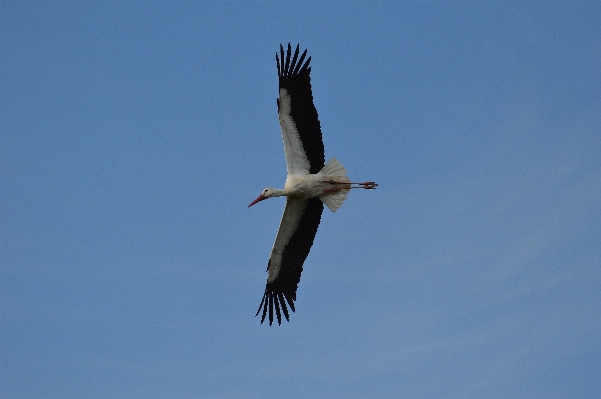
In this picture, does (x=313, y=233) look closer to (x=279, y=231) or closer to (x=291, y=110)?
(x=279, y=231)

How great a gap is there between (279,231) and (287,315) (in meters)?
1.29

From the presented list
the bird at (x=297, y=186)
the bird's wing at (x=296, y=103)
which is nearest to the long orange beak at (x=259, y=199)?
the bird at (x=297, y=186)

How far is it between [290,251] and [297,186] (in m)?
1.07

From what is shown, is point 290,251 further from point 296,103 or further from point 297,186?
point 296,103

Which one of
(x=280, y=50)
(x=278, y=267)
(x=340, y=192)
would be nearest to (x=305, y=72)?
(x=280, y=50)

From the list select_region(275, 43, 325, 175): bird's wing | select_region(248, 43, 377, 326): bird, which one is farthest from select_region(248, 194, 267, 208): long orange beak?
select_region(275, 43, 325, 175): bird's wing

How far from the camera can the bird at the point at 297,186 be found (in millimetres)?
14570

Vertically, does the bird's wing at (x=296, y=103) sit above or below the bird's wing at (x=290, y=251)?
above

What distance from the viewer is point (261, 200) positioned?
52.1 ft

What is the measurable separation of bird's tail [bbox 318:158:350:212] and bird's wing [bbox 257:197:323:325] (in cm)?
18

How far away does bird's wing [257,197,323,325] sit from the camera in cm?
1531

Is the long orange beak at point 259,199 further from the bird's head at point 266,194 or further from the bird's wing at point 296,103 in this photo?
the bird's wing at point 296,103

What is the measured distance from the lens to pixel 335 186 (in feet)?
49.4

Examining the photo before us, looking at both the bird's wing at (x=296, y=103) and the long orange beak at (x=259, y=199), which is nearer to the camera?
the bird's wing at (x=296, y=103)
